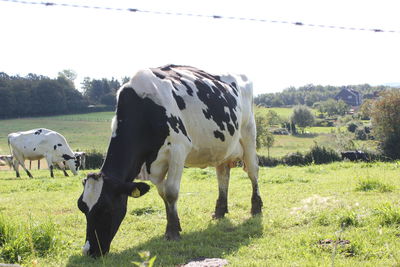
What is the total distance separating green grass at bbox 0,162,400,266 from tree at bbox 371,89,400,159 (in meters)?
25.2

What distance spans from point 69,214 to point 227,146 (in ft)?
11.7

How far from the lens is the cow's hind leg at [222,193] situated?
8.09 m

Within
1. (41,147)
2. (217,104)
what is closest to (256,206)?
(217,104)

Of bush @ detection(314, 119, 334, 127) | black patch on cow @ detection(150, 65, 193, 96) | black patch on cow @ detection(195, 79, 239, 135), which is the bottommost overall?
bush @ detection(314, 119, 334, 127)

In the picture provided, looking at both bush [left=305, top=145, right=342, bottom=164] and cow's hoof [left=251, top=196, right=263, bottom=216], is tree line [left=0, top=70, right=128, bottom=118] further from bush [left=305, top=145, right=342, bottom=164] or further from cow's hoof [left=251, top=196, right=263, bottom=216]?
cow's hoof [left=251, top=196, right=263, bottom=216]

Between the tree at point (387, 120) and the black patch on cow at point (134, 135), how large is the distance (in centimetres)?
3139

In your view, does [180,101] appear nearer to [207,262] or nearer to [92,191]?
[92,191]

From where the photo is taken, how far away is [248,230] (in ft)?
22.1

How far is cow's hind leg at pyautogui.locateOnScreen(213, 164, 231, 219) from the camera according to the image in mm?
8094

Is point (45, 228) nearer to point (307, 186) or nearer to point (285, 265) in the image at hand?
point (285, 265)

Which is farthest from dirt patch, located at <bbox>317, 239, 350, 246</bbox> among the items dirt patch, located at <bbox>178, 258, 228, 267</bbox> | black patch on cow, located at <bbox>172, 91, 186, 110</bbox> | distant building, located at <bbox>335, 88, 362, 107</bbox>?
distant building, located at <bbox>335, 88, 362, 107</bbox>

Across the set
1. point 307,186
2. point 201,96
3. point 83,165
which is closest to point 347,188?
point 307,186

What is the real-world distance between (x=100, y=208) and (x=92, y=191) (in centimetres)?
25

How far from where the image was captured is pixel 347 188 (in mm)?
10445
